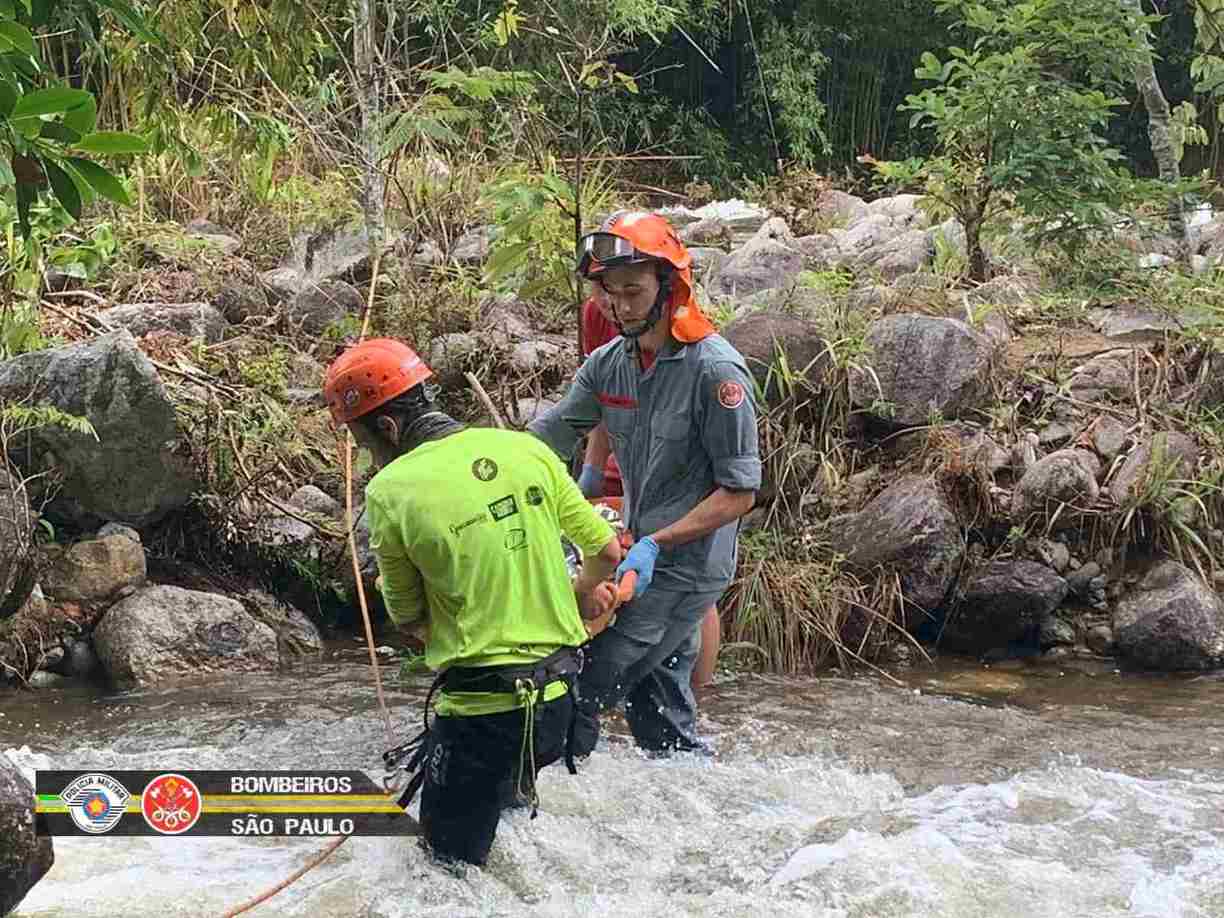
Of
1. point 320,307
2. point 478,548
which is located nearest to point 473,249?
point 320,307

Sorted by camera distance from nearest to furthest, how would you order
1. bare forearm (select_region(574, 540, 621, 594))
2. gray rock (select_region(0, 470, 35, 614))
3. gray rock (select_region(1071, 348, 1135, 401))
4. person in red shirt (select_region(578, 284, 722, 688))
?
bare forearm (select_region(574, 540, 621, 594)) → person in red shirt (select_region(578, 284, 722, 688)) → gray rock (select_region(0, 470, 35, 614)) → gray rock (select_region(1071, 348, 1135, 401))

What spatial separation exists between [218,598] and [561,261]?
7.17ft

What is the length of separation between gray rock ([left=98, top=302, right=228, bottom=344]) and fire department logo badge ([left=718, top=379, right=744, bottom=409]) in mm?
4456

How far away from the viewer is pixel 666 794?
3.99 m

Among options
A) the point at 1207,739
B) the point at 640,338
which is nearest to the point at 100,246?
the point at 640,338

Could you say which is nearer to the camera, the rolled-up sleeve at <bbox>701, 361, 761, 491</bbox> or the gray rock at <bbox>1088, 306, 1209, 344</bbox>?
the rolled-up sleeve at <bbox>701, 361, 761, 491</bbox>

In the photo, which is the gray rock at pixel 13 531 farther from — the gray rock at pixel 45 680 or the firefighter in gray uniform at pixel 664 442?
the firefighter in gray uniform at pixel 664 442

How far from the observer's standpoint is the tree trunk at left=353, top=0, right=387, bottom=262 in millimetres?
7410

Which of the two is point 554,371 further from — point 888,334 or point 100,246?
point 100,246

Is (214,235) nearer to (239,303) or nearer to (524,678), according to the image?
(239,303)

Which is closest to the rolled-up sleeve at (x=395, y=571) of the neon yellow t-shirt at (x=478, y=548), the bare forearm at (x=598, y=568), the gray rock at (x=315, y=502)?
the neon yellow t-shirt at (x=478, y=548)

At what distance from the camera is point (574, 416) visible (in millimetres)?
4047

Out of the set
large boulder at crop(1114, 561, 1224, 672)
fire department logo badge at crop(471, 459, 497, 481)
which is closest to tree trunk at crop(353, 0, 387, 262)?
large boulder at crop(1114, 561, 1224, 672)

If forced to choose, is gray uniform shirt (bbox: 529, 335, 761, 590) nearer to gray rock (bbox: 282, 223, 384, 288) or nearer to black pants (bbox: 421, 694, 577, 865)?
black pants (bbox: 421, 694, 577, 865)
